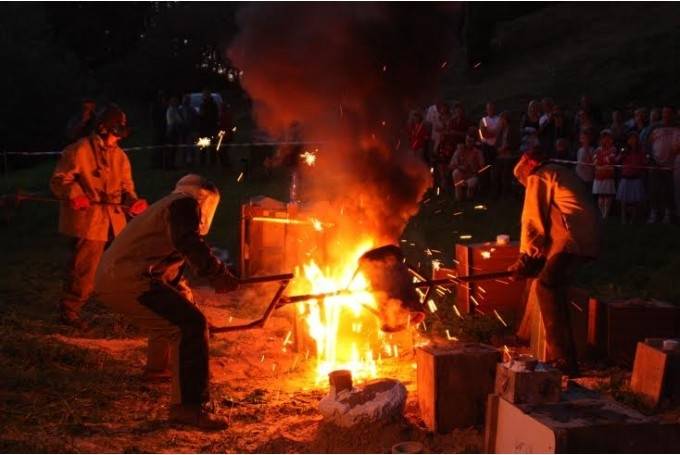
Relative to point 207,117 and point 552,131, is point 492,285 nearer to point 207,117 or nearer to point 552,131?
point 552,131

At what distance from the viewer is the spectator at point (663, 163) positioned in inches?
443

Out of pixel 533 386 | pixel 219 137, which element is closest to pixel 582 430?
pixel 533 386

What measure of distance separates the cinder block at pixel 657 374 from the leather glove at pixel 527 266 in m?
1.03

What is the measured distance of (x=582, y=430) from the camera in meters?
4.00

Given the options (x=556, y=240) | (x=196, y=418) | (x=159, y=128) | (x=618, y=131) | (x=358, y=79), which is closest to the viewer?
(x=196, y=418)

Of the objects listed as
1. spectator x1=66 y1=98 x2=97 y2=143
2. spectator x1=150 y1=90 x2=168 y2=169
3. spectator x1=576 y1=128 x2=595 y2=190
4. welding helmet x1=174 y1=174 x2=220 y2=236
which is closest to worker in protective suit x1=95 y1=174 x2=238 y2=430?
welding helmet x1=174 y1=174 x2=220 y2=236

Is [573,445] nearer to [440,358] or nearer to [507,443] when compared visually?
[507,443]

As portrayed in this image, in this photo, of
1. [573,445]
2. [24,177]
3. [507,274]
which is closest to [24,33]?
[24,177]

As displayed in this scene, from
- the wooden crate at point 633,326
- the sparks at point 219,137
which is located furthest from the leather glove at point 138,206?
the sparks at point 219,137

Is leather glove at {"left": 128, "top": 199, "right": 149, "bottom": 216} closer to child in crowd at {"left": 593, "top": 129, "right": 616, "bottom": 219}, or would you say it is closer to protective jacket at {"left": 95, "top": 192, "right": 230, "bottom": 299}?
protective jacket at {"left": 95, "top": 192, "right": 230, "bottom": 299}

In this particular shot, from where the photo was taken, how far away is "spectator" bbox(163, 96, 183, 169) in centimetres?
2002

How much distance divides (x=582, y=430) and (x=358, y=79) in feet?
12.0

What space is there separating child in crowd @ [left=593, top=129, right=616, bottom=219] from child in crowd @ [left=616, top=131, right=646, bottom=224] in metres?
0.15

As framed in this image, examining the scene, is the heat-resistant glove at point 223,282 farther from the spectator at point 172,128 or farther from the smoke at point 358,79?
the spectator at point 172,128
